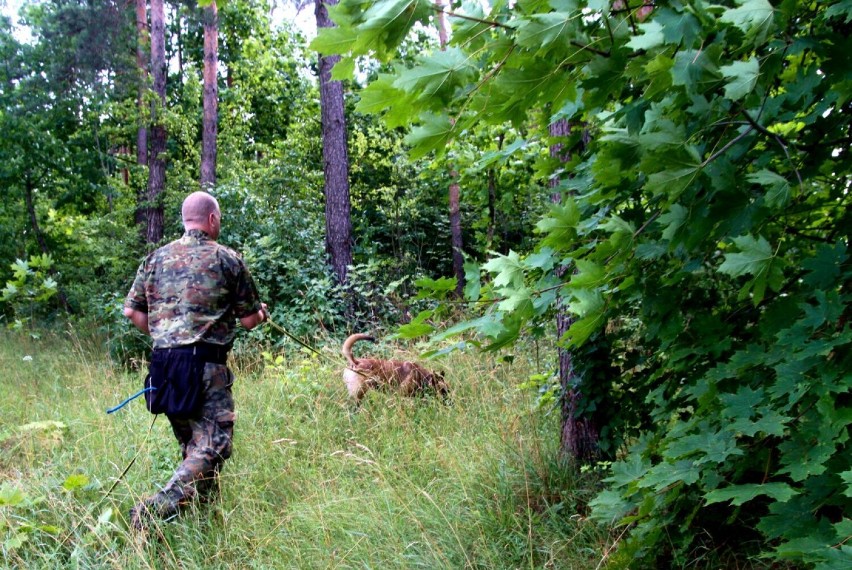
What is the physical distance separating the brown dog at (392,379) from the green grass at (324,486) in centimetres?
15

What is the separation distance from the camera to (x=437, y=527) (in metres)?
3.45

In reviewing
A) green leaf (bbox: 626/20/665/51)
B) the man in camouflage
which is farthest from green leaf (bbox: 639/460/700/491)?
the man in camouflage

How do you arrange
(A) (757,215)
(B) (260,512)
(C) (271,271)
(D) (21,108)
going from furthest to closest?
1. (D) (21,108)
2. (C) (271,271)
3. (B) (260,512)
4. (A) (757,215)

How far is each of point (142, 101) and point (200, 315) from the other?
38.4 feet

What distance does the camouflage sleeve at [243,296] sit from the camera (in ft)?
14.7

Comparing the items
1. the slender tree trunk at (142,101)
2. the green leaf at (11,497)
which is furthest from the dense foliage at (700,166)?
the slender tree trunk at (142,101)

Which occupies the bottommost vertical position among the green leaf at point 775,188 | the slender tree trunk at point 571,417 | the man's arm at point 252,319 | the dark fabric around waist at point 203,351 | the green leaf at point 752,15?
the slender tree trunk at point 571,417

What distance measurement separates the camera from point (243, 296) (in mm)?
4492

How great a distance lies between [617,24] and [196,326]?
137 inches

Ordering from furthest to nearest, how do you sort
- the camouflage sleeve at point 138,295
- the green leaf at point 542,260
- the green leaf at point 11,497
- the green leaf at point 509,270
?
1. the camouflage sleeve at point 138,295
2. the green leaf at point 11,497
3. the green leaf at point 542,260
4. the green leaf at point 509,270

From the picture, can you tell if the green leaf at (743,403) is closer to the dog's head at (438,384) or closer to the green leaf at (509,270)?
the green leaf at (509,270)

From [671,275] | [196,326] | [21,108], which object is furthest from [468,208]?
[671,275]

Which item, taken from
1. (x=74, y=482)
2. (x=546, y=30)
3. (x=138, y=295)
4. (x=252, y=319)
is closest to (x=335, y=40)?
(x=546, y=30)

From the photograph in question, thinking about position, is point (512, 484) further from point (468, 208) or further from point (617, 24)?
point (468, 208)
